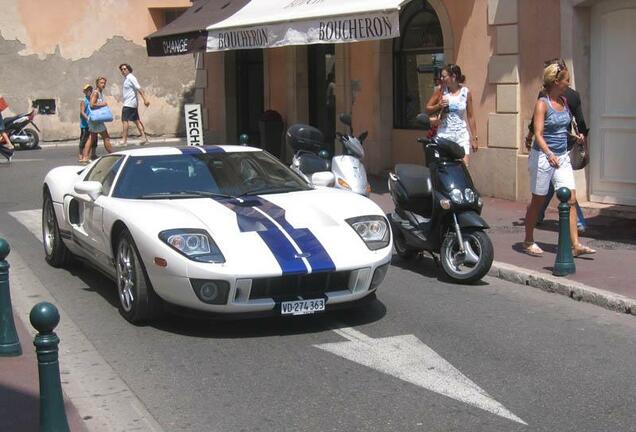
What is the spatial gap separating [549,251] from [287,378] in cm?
470

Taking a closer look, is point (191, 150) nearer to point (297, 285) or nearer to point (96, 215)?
point (96, 215)

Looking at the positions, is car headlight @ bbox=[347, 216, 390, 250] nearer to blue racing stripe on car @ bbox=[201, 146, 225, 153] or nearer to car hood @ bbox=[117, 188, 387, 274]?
car hood @ bbox=[117, 188, 387, 274]

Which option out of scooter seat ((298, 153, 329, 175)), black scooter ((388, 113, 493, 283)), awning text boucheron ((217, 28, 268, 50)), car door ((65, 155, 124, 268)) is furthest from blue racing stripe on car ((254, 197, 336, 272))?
awning text boucheron ((217, 28, 268, 50))

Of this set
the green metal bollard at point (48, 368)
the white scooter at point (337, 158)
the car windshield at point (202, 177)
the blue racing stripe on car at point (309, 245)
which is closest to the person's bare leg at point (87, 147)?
the white scooter at point (337, 158)

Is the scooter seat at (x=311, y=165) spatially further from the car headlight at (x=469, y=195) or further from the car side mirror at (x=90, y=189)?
the car side mirror at (x=90, y=189)

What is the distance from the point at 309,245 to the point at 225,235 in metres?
0.60

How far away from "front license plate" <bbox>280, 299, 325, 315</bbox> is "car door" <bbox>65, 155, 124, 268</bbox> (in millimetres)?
1781

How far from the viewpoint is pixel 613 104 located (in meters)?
11.7

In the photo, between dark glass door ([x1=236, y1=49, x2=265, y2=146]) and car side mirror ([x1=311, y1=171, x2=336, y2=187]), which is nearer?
car side mirror ([x1=311, y1=171, x2=336, y2=187])

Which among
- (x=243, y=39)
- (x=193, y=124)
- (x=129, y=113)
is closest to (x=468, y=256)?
(x=193, y=124)

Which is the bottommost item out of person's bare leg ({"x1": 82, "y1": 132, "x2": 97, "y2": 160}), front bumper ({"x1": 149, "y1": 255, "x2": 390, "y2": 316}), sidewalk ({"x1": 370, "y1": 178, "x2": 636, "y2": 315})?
sidewalk ({"x1": 370, "y1": 178, "x2": 636, "y2": 315})

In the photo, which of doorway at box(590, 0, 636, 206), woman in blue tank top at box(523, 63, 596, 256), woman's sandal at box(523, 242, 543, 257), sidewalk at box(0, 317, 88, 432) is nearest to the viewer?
sidewalk at box(0, 317, 88, 432)

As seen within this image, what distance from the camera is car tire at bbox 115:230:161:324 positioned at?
6.64 m

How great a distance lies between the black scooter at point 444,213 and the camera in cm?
826
